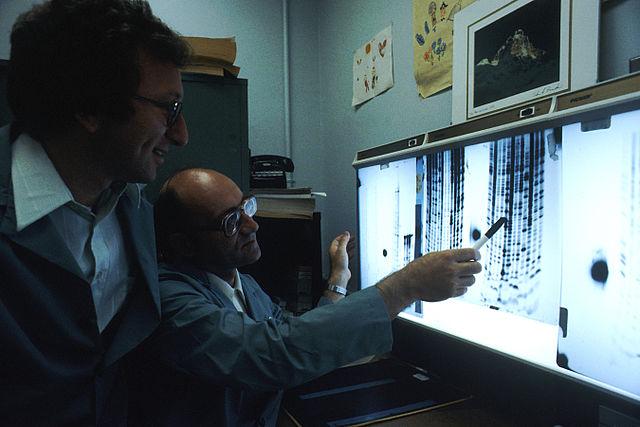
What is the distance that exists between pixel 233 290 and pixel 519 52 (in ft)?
2.74

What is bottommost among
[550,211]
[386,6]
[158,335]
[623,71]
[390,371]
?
[390,371]

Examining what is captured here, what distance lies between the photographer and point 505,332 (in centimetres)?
79

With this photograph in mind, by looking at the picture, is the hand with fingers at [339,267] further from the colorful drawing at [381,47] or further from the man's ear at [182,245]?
the colorful drawing at [381,47]

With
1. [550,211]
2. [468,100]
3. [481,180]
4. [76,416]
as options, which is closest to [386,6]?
[468,100]

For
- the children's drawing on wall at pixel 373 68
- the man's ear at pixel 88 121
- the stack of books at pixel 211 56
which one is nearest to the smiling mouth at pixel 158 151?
the man's ear at pixel 88 121

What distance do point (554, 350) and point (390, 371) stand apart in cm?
48

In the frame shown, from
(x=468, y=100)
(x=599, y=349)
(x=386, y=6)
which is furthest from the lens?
(x=386, y=6)

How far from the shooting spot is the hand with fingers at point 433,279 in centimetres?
74

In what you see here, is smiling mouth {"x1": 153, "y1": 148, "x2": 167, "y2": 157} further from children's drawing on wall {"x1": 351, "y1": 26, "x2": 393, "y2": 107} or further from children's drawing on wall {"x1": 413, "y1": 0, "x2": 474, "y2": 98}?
children's drawing on wall {"x1": 351, "y1": 26, "x2": 393, "y2": 107}

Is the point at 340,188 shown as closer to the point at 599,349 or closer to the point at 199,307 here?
the point at 199,307

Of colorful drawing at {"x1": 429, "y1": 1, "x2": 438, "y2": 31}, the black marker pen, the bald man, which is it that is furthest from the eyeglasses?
colorful drawing at {"x1": 429, "y1": 1, "x2": 438, "y2": 31}

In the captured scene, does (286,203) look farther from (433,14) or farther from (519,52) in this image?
(519,52)

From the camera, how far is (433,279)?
74 centimetres

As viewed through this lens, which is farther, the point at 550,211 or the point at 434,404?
the point at 434,404
